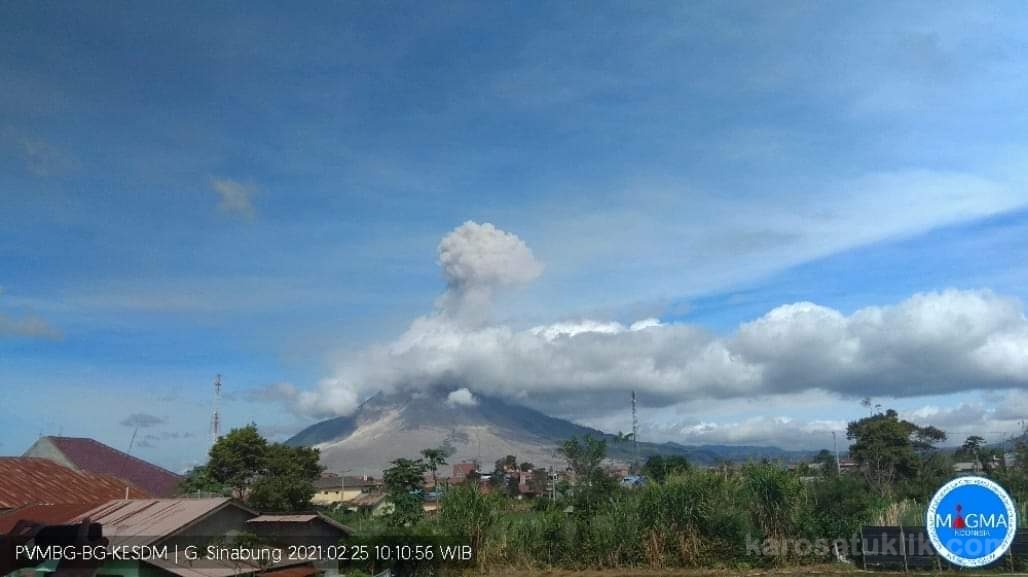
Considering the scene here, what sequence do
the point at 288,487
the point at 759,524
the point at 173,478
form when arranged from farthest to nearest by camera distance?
the point at 173,478 < the point at 288,487 < the point at 759,524

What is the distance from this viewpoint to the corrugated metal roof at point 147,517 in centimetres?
1642

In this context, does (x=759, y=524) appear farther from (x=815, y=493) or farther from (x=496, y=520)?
(x=496, y=520)

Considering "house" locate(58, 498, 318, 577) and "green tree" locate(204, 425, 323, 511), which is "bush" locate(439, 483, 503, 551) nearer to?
"house" locate(58, 498, 318, 577)

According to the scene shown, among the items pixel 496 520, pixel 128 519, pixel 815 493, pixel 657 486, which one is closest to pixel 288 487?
pixel 128 519

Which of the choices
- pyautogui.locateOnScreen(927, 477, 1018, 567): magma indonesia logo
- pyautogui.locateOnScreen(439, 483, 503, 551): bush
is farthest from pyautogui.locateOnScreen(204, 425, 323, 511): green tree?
pyautogui.locateOnScreen(927, 477, 1018, 567): magma indonesia logo

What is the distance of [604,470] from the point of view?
22.4 meters

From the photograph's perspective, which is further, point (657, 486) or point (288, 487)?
point (288, 487)

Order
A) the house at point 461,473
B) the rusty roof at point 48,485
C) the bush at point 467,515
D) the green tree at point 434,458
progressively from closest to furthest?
the bush at point 467,515
the house at point 461,473
the green tree at point 434,458
the rusty roof at point 48,485

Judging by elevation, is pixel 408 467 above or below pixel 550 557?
above

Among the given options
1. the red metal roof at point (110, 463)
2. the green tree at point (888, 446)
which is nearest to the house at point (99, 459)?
the red metal roof at point (110, 463)

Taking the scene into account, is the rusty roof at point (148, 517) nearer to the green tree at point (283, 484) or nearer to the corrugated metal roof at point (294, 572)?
the corrugated metal roof at point (294, 572)

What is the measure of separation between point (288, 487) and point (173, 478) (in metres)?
20.7

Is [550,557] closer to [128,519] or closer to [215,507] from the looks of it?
[215,507]

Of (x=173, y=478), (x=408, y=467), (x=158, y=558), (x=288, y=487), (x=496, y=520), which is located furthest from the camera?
(x=173, y=478)
